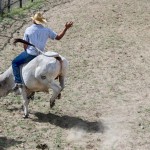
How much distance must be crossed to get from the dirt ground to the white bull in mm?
504

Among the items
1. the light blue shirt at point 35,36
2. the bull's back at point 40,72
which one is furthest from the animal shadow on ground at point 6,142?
the light blue shirt at point 35,36

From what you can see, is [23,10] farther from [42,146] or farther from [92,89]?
[42,146]

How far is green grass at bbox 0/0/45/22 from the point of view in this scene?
52.8 ft

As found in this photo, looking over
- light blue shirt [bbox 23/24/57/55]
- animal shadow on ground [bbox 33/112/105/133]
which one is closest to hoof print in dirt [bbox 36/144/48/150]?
animal shadow on ground [bbox 33/112/105/133]

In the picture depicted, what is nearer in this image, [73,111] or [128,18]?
[73,111]

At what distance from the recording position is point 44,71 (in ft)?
27.2

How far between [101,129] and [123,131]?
1.23ft

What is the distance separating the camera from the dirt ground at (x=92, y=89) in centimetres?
809

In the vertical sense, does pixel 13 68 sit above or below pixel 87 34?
above

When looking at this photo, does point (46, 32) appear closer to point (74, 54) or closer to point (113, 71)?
point (113, 71)

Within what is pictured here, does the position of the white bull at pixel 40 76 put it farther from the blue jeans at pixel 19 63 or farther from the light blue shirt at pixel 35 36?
the light blue shirt at pixel 35 36

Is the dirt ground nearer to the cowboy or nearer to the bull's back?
the bull's back

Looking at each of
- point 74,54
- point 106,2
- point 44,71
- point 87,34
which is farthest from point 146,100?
point 106,2

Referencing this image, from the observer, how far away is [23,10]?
55.6 ft
